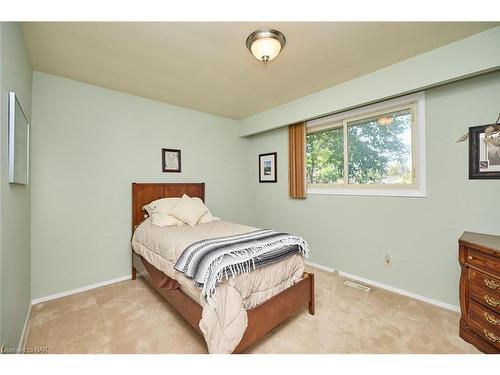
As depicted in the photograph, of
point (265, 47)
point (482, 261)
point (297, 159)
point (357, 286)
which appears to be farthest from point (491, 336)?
point (265, 47)

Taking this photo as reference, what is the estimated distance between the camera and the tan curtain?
3.31 m

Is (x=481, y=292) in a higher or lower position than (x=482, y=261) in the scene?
lower

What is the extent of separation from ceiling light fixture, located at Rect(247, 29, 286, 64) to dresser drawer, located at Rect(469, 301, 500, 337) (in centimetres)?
247

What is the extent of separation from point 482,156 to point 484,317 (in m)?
1.30

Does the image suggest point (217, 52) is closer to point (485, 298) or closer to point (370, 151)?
point (370, 151)

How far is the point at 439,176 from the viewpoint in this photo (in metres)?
2.17

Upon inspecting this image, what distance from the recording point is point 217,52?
200cm

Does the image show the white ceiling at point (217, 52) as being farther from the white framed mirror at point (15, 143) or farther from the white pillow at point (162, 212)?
the white pillow at point (162, 212)

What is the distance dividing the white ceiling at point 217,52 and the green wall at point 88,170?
0.26 meters

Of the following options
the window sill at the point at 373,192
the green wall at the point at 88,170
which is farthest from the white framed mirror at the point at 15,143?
the window sill at the point at 373,192

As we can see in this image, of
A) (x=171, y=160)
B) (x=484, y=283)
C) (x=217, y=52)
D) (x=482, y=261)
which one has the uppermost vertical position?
(x=217, y=52)

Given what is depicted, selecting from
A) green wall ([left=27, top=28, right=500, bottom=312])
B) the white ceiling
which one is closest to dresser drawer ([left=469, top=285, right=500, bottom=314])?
green wall ([left=27, top=28, right=500, bottom=312])

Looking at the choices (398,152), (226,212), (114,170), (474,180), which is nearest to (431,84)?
(398,152)
